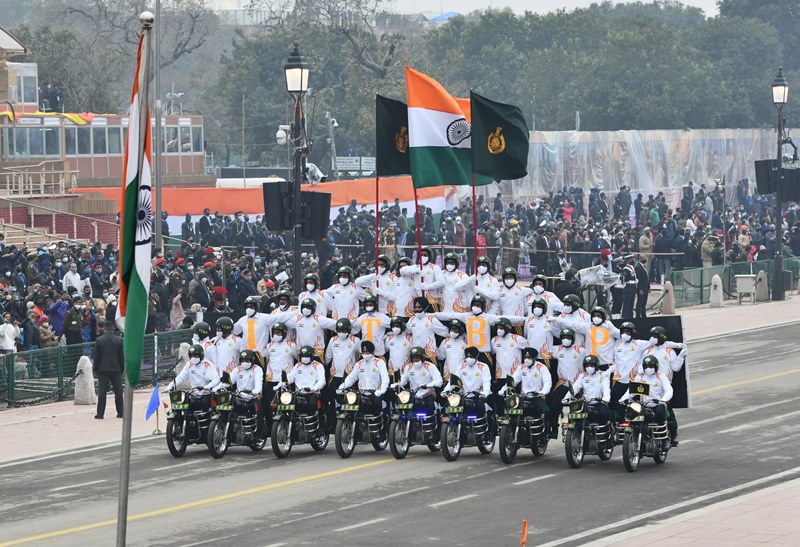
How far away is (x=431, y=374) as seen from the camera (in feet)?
72.0

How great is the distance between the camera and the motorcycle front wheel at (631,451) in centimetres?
2078

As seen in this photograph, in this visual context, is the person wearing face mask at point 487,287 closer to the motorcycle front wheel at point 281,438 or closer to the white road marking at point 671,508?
the motorcycle front wheel at point 281,438

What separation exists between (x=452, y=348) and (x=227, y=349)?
9.87 feet

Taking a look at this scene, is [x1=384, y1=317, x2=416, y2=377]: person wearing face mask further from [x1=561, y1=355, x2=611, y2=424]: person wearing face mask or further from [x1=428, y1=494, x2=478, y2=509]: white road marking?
[x1=428, y1=494, x2=478, y2=509]: white road marking

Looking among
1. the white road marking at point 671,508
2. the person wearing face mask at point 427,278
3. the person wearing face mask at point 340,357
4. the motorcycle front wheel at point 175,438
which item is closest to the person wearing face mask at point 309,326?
the person wearing face mask at point 340,357

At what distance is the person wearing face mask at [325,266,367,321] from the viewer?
76.3ft

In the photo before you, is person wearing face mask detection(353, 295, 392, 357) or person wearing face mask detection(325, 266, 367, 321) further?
person wearing face mask detection(325, 266, 367, 321)

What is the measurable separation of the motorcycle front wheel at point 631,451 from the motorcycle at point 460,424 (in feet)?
6.43

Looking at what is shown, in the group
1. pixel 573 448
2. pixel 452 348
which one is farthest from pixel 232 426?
pixel 573 448

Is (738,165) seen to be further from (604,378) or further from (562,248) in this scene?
(604,378)

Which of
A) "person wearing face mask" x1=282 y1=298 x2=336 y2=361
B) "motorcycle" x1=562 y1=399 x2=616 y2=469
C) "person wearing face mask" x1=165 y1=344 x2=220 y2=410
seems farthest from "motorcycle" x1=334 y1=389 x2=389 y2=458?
"motorcycle" x1=562 y1=399 x2=616 y2=469

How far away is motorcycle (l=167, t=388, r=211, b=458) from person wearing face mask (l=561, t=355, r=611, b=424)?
15.5ft

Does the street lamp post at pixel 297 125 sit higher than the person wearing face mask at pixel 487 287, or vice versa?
the street lamp post at pixel 297 125

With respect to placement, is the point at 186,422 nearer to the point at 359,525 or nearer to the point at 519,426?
the point at 519,426
